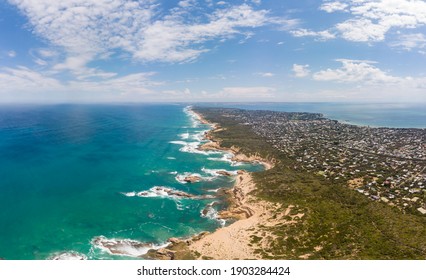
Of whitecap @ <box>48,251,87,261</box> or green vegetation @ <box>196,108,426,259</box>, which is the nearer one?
green vegetation @ <box>196,108,426,259</box>

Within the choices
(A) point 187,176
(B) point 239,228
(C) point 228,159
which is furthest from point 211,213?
(C) point 228,159

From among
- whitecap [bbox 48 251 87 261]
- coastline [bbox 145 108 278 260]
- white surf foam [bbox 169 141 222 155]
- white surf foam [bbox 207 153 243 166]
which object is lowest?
whitecap [bbox 48 251 87 261]

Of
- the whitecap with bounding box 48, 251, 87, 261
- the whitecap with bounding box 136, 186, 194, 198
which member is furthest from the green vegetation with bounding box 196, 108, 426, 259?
the whitecap with bounding box 48, 251, 87, 261

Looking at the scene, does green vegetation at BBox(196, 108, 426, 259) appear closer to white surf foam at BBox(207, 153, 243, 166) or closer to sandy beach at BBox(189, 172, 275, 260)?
sandy beach at BBox(189, 172, 275, 260)

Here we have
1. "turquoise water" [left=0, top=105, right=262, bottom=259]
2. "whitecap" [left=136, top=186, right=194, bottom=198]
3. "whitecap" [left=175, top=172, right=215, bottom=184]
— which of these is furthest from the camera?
"whitecap" [left=175, top=172, right=215, bottom=184]

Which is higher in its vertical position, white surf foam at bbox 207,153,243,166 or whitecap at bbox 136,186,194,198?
white surf foam at bbox 207,153,243,166

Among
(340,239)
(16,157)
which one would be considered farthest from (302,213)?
(16,157)

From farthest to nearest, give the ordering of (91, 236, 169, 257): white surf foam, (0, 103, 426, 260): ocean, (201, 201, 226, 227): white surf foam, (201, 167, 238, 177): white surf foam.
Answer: (201, 167, 238, 177): white surf foam < (201, 201, 226, 227): white surf foam < (0, 103, 426, 260): ocean < (91, 236, 169, 257): white surf foam
